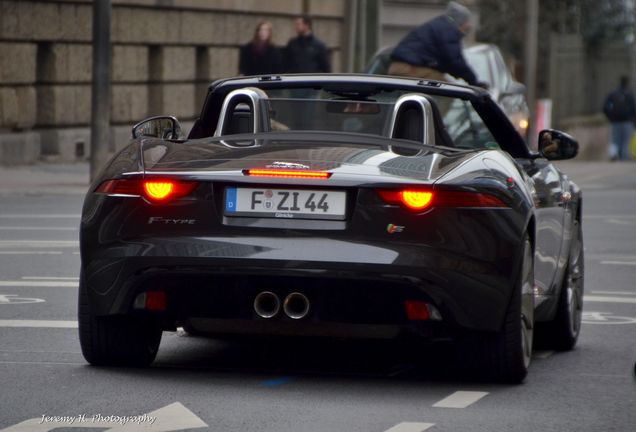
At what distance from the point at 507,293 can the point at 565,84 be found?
35453 mm

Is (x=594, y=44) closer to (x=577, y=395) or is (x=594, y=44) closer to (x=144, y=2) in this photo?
(x=144, y=2)

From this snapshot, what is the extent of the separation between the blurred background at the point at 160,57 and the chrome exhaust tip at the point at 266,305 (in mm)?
18342

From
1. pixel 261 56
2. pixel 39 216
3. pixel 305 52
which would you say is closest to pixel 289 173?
pixel 39 216

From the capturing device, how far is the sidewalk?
70.3 ft

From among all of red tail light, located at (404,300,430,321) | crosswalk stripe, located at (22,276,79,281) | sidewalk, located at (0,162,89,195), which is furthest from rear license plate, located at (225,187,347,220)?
sidewalk, located at (0,162,89,195)

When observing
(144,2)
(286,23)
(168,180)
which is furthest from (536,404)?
(286,23)

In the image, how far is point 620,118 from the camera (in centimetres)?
4003

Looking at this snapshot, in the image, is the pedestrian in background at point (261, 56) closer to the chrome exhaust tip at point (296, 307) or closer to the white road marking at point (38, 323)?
the white road marking at point (38, 323)

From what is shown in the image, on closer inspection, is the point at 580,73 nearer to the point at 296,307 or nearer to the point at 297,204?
the point at 296,307

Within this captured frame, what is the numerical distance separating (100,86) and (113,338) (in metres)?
15.7

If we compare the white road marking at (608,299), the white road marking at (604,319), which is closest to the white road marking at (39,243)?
the white road marking at (608,299)

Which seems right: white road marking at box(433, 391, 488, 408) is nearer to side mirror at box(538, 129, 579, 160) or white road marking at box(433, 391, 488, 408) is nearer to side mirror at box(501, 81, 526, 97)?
side mirror at box(538, 129, 579, 160)

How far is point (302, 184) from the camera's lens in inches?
274

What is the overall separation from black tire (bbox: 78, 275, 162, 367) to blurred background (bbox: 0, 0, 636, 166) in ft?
58.1
